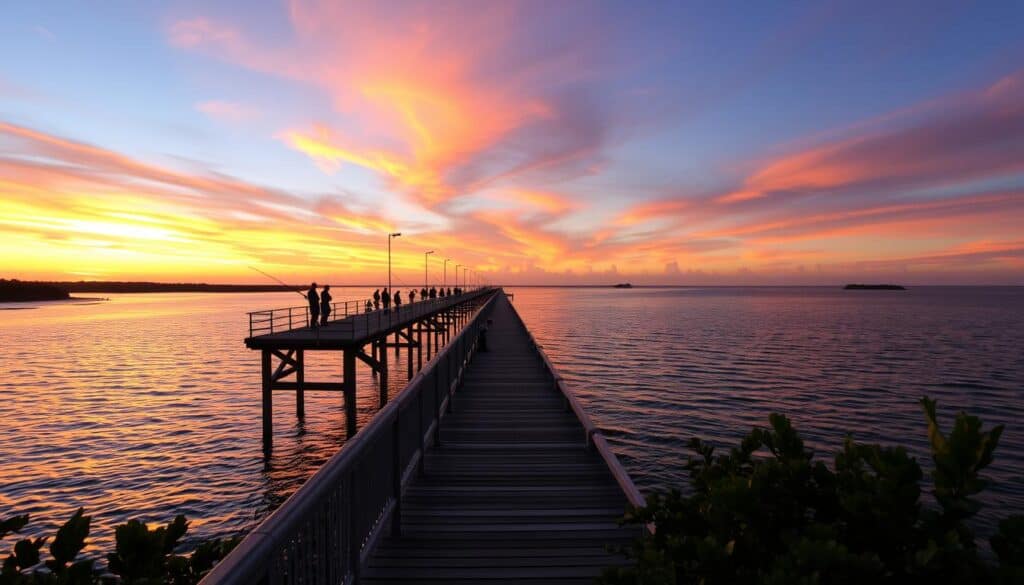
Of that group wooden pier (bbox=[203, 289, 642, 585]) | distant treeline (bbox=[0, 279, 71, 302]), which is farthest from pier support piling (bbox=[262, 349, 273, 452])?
distant treeline (bbox=[0, 279, 71, 302])

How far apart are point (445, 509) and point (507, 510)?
0.72m

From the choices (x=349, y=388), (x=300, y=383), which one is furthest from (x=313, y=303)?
(x=349, y=388)

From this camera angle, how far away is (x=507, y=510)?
627 cm

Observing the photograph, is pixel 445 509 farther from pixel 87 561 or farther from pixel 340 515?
pixel 87 561

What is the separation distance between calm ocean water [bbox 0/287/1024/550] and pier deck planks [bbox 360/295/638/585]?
7.71 m

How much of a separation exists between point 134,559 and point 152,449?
2038cm

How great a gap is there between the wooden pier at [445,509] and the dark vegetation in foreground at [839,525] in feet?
5.79

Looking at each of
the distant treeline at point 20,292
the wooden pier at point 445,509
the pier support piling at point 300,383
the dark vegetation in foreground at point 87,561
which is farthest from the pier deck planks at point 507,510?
the distant treeline at point 20,292

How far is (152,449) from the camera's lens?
19531 millimetres

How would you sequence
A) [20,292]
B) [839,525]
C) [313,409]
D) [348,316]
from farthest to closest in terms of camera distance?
[20,292], [348,316], [313,409], [839,525]

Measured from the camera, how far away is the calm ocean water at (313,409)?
15.7 meters

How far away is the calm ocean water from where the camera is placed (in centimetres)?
1567

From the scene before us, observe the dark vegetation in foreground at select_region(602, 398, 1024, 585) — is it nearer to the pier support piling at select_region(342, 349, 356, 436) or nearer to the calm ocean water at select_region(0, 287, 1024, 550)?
the calm ocean water at select_region(0, 287, 1024, 550)

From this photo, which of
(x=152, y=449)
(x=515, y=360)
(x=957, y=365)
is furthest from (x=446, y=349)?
(x=957, y=365)
